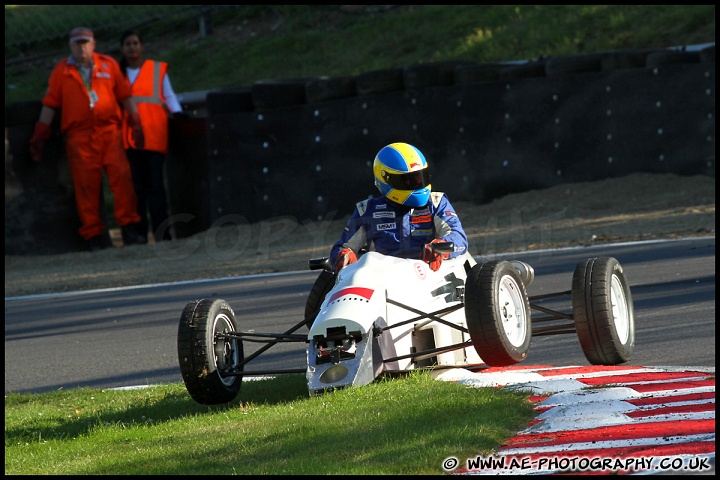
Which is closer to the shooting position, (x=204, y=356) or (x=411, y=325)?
(x=204, y=356)

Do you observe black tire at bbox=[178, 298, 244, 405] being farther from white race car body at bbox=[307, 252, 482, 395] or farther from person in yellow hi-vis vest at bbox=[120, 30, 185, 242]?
person in yellow hi-vis vest at bbox=[120, 30, 185, 242]

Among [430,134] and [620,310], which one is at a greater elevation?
[430,134]

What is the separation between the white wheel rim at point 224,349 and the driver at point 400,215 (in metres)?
0.88

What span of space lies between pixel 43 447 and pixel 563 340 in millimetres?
4020

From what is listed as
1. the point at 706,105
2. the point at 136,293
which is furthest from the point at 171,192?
the point at 706,105

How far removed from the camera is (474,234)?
14.5 meters

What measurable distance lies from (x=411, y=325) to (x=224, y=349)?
3.80ft

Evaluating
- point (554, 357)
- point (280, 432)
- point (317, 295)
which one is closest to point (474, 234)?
point (554, 357)

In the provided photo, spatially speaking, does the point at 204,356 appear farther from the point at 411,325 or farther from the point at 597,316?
the point at 597,316

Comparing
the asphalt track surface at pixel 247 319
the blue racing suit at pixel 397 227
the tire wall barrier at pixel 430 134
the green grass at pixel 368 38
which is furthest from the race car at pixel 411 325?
the green grass at pixel 368 38

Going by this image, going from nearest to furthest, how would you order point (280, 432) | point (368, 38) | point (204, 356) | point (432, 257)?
point (280, 432) < point (204, 356) < point (432, 257) < point (368, 38)

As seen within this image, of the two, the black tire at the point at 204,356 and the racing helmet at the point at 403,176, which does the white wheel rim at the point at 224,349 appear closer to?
the black tire at the point at 204,356

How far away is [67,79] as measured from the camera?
1606 cm

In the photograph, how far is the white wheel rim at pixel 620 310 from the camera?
7684mm
